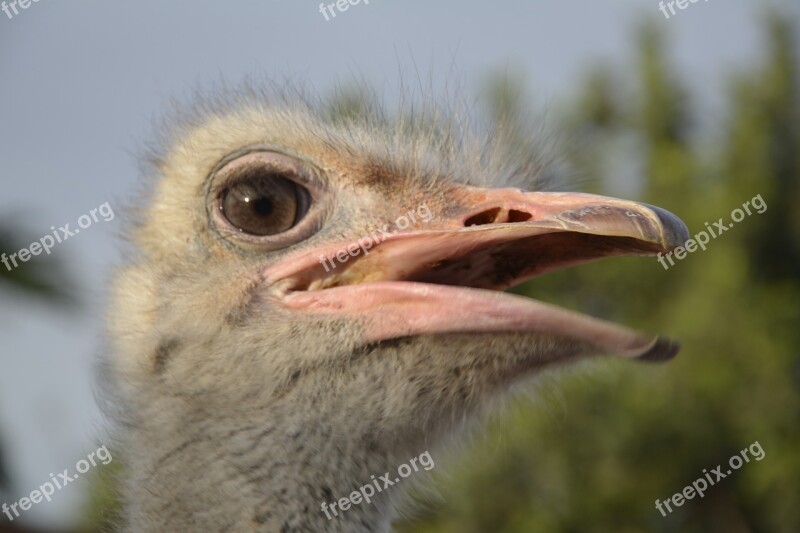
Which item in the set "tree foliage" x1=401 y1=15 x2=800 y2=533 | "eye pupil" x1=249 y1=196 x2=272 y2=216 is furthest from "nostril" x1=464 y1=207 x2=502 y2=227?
"tree foliage" x1=401 y1=15 x2=800 y2=533

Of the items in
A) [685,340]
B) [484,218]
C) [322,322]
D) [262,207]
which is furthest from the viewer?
[685,340]

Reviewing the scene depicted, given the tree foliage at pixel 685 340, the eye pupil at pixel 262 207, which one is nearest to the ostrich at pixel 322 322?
the eye pupil at pixel 262 207

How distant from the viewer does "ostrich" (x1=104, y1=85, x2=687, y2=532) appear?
2.17m

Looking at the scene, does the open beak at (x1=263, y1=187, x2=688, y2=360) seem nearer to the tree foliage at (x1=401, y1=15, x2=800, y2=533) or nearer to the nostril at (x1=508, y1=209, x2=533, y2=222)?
the nostril at (x1=508, y1=209, x2=533, y2=222)

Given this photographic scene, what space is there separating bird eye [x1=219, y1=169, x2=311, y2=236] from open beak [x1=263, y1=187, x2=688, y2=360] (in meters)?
0.11

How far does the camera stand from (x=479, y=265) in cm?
238

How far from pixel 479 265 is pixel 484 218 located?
4.2 inches

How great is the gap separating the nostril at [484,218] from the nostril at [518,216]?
4 cm

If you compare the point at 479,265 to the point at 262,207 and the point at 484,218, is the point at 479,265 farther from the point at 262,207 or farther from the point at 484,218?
the point at 262,207

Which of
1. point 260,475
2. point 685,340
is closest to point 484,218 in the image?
point 260,475

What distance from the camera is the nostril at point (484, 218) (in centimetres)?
236

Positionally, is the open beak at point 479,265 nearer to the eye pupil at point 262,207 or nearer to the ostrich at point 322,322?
the ostrich at point 322,322

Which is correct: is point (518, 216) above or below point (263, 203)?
below

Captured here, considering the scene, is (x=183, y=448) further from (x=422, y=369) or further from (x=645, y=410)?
(x=645, y=410)
